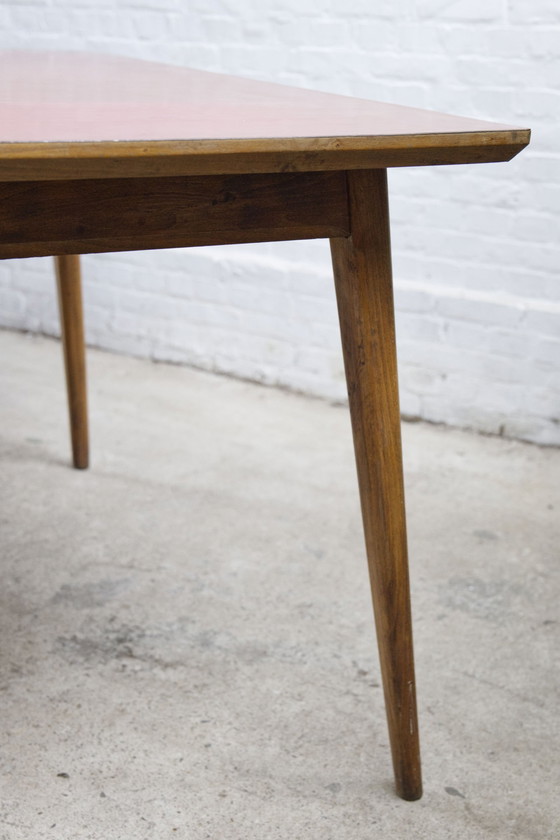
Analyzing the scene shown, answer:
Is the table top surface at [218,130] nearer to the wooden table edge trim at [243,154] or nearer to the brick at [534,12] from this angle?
the wooden table edge trim at [243,154]

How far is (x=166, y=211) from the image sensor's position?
2.24 feet

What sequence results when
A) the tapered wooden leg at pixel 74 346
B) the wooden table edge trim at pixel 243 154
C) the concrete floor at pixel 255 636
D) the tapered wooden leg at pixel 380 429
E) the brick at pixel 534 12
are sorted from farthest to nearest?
the brick at pixel 534 12 < the tapered wooden leg at pixel 74 346 < the concrete floor at pixel 255 636 < the tapered wooden leg at pixel 380 429 < the wooden table edge trim at pixel 243 154

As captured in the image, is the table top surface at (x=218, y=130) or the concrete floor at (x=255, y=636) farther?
the concrete floor at (x=255, y=636)

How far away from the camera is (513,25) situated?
1.64 metres

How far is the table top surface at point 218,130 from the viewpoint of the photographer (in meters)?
0.57

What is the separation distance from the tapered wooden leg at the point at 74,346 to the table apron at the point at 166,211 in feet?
2.49

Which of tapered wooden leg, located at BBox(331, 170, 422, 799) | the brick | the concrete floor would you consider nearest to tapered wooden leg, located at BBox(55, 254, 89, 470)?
the concrete floor

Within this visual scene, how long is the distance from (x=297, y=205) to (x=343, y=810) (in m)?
0.53

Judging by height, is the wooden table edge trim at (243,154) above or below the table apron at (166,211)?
above

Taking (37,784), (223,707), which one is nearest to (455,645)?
(223,707)

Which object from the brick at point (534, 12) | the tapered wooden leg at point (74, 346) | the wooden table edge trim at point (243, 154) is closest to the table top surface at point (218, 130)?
the wooden table edge trim at point (243, 154)

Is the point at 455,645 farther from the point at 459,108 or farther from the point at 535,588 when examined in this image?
the point at 459,108

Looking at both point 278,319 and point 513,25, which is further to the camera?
point 278,319

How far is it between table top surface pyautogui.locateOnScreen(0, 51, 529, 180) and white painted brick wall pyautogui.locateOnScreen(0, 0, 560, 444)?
0.85 m
